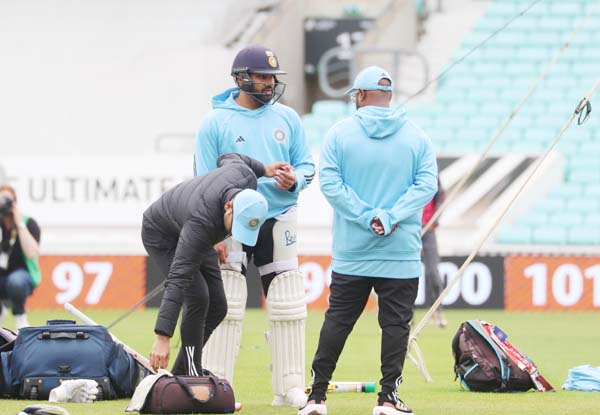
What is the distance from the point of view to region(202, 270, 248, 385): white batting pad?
27.9 feet

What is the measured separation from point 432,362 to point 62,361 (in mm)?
4120

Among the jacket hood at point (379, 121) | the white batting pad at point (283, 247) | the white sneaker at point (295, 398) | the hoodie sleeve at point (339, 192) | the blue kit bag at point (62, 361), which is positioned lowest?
the white sneaker at point (295, 398)

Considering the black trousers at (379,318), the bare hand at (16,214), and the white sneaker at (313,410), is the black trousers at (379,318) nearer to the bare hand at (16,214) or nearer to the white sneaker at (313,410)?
the white sneaker at (313,410)

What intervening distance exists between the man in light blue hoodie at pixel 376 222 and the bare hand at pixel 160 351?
818 mm

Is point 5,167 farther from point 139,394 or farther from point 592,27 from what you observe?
point 139,394

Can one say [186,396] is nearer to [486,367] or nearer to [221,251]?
[221,251]

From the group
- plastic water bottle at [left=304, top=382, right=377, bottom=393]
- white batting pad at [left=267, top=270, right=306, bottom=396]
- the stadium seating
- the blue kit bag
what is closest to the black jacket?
white batting pad at [left=267, top=270, right=306, bottom=396]

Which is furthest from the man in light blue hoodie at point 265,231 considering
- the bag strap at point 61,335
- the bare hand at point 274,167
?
the bag strap at point 61,335

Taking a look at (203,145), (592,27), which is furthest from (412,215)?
(592,27)

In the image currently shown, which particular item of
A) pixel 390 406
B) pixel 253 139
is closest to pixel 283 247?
pixel 253 139

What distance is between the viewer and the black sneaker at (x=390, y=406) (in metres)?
7.85

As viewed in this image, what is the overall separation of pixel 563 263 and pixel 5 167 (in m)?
8.00

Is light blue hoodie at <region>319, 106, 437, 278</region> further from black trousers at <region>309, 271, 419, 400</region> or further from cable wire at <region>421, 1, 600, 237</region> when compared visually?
cable wire at <region>421, 1, 600, 237</region>

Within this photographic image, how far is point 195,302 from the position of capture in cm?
792
